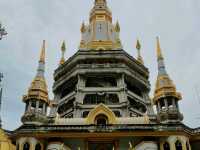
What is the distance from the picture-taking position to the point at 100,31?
67.5 metres

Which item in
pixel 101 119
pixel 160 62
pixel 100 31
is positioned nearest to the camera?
pixel 101 119

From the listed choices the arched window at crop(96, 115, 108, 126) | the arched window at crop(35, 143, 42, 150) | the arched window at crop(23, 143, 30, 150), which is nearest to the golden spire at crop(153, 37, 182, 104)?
the arched window at crop(96, 115, 108, 126)

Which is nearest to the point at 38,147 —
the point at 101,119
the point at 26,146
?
the point at 26,146

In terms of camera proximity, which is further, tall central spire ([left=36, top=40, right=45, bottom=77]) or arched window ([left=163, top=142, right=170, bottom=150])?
tall central spire ([left=36, top=40, right=45, bottom=77])

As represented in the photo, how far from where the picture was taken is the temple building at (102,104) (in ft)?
131

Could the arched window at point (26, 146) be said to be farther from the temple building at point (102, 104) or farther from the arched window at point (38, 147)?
the arched window at point (38, 147)

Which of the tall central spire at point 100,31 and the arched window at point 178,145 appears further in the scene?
the tall central spire at point 100,31

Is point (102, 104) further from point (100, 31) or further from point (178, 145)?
point (100, 31)

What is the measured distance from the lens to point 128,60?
59094mm

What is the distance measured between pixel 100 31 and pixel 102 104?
26771mm

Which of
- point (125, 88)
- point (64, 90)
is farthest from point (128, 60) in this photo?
point (64, 90)

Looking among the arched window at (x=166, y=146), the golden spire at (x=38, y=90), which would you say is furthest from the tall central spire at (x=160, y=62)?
the golden spire at (x=38, y=90)

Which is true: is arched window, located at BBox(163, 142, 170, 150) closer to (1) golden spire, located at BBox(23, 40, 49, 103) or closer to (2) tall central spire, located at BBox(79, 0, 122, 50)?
(1) golden spire, located at BBox(23, 40, 49, 103)

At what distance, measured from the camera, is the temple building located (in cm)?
3978
